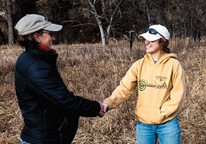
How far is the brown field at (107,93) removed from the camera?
3744 mm

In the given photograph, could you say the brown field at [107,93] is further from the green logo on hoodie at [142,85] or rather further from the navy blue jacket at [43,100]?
the navy blue jacket at [43,100]

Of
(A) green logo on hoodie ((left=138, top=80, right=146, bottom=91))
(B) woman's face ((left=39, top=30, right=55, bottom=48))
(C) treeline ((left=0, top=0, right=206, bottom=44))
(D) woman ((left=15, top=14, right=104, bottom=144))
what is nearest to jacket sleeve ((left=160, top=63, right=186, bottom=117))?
(A) green logo on hoodie ((left=138, top=80, right=146, bottom=91))

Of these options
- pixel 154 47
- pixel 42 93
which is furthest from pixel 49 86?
pixel 154 47

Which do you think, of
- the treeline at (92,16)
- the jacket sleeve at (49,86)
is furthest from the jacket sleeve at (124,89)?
the treeline at (92,16)

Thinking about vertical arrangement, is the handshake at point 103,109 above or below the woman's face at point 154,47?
below

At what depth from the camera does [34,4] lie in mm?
16438

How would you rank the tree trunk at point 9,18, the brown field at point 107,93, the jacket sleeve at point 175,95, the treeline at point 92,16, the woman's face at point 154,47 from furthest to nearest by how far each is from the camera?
1. the treeline at point 92,16
2. the tree trunk at point 9,18
3. the brown field at point 107,93
4. the woman's face at point 154,47
5. the jacket sleeve at point 175,95

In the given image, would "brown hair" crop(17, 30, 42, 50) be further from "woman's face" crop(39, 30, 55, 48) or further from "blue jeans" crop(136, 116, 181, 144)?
"blue jeans" crop(136, 116, 181, 144)

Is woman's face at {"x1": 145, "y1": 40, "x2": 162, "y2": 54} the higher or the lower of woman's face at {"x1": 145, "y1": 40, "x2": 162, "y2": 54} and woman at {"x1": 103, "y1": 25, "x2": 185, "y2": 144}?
the higher

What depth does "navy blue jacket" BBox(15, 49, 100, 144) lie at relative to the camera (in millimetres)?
1666

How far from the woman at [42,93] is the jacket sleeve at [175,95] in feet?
Answer: 2.53

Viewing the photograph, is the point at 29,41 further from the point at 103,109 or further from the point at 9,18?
the point at 9,18

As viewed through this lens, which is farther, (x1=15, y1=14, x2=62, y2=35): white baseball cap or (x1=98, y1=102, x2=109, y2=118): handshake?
(x1=98, y1=102, x2=109, y2=118): handshake

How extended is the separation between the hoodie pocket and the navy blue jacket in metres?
0.67
